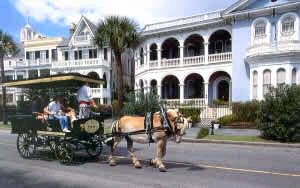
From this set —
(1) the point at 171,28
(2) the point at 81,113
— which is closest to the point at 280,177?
(2) the point at 81,113

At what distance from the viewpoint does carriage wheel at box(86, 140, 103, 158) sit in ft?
35.4

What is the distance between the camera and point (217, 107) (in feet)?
89.2

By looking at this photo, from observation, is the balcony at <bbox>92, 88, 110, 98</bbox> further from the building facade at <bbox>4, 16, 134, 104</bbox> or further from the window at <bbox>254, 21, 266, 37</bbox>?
the window at <bbox>254, 21, 266, 37</bbox>

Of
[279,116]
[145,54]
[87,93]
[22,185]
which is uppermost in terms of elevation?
[145,54]

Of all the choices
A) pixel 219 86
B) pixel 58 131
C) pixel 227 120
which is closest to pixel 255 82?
pixel 219 86

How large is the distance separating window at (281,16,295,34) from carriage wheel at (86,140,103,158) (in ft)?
77.1

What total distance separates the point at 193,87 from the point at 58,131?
28.9 metres

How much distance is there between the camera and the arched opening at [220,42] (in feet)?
118

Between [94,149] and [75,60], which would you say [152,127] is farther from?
[75,60]

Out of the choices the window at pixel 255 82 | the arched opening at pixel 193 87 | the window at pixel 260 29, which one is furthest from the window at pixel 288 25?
the arched opening at pixel 193 87

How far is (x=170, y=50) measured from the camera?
39906 mm

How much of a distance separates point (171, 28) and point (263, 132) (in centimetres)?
2099

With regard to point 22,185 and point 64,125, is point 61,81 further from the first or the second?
point 22,185

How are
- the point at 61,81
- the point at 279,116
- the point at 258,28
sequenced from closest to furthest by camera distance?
the point at 61,81, the point at 279,116, the point at 258,28
